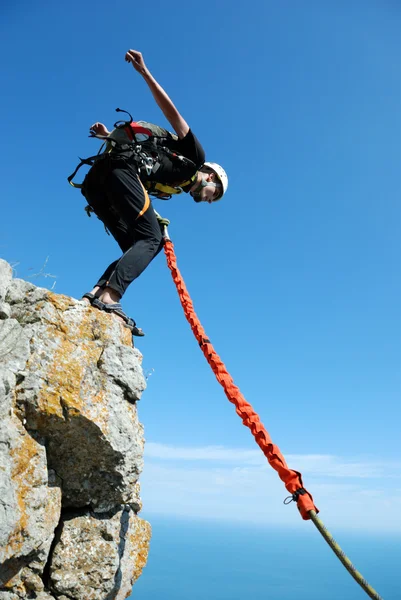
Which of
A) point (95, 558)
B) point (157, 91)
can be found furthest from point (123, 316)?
A: point (157, 91)

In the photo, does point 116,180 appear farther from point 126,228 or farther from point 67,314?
point 67,314

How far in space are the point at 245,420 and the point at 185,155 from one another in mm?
4136

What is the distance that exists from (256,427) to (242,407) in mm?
381

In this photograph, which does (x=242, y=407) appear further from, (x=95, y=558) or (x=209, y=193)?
(x=209, y=193)

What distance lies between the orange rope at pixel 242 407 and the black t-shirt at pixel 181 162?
1071mm

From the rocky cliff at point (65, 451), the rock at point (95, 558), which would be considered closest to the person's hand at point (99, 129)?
the rocky cliff at point (65, 451)

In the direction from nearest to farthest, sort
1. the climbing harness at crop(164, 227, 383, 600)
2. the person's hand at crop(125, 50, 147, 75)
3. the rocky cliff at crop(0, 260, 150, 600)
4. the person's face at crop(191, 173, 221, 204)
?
1. the climbing harness at crop(164, 227, 383, 600)
2. the rocky cliff at crop(0, 260, 150, 600)
3. the person's hand at crop(125, 50, 147, 75)
4. the person's face at crop(191, 173, 221, 204)

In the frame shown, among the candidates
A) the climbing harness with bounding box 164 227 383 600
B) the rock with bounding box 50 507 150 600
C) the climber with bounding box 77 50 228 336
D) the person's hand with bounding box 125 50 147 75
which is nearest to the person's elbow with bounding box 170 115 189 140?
the climber with bounding box 77 50 228 336

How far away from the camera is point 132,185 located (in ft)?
19.3

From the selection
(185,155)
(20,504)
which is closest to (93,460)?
(20,504)

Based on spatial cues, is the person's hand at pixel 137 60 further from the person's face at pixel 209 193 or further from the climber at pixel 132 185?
the person's face at pixel 209 193

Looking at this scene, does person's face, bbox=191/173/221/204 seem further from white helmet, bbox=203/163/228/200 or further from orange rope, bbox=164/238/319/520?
orange rope, bbox=164/238/319/520

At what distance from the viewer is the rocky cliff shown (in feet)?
12.6

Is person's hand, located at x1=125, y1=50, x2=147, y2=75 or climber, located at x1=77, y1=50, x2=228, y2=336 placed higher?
person's hand, located at x1=125, y1=50, x2=147, y2=75
